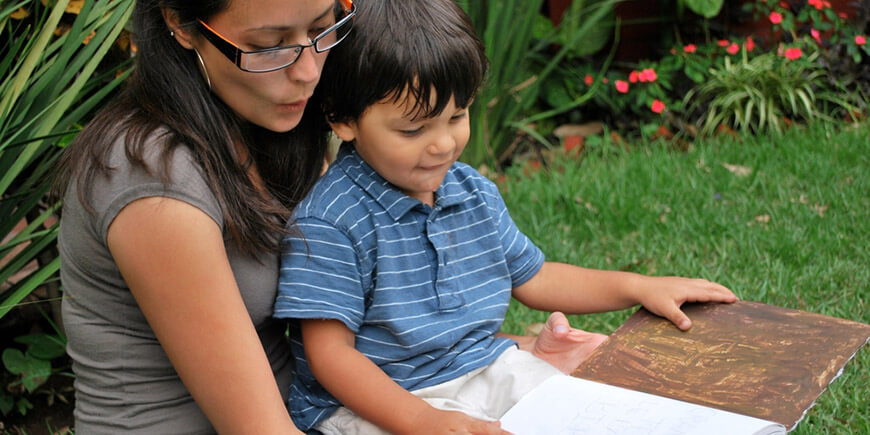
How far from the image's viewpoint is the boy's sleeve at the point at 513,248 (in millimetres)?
1948

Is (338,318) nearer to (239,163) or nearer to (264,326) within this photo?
(264,326)

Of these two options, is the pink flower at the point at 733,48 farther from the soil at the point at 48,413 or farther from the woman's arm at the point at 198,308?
the woman's arm at the point at 198,308

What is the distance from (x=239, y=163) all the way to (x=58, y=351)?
4.05ft

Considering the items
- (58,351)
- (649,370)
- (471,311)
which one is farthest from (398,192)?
(58,351)

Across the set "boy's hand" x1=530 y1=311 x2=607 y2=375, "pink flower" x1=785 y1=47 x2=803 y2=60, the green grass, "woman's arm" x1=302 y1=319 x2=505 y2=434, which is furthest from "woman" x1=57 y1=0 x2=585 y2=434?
"pink flower" x1=785 y1=47 x2=803 y2=60

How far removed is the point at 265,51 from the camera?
148 cm

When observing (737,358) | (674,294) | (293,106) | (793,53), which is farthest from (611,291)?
(793,53)

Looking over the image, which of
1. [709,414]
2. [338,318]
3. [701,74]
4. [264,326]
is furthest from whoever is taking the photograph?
[701,74]

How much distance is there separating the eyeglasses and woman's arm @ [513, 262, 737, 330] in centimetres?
79

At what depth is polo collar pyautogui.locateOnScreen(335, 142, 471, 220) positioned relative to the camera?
67.9 inches

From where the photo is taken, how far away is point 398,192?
1.75 m

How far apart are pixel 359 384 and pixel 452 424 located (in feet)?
0.66

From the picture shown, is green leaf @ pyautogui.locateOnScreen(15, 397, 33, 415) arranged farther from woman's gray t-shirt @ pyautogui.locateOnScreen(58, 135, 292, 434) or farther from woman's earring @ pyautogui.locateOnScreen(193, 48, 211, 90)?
woman's earring @ pyautogui.locateOnScreen(193, 48, 211, 90)

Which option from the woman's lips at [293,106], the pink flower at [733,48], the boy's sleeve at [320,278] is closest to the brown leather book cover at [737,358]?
the boy's sleeve at [320,278]
